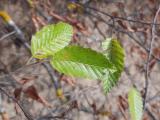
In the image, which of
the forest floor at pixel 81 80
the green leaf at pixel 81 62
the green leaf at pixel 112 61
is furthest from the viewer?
the forest floor at pixel 81 80

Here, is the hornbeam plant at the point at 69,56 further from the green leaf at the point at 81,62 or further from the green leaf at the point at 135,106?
the green leaf at the point at 135,106

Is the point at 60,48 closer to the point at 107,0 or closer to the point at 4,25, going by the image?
the point at 4,25

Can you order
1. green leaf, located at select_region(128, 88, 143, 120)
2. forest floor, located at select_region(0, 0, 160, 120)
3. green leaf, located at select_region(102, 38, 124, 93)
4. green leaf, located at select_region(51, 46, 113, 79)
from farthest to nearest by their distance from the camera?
forest floor, located at select_region(0, 0, 160, 120), green leaf, located at select_region(128, 88, 143, 120), green leaf, located at select_region(102, 38, 124, 93), green leaf, located at select_region(51, 46, 113, 79)

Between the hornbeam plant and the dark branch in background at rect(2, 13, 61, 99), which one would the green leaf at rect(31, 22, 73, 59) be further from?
the dark branch in background at rect(2, 13, 61, 99)

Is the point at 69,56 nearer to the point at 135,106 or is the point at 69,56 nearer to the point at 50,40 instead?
the point at 50,40

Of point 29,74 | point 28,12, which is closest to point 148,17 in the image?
point 28,12

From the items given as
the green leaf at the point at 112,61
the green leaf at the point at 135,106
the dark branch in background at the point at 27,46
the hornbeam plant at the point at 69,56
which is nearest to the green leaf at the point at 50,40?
the hornbeam plant at the point at 69,56

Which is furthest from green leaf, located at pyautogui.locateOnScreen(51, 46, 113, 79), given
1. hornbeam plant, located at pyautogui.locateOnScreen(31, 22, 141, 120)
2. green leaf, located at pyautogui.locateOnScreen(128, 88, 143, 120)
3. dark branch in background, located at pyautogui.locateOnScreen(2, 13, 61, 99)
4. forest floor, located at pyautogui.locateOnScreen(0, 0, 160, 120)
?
dark branch in background, located at pyautogui.locateOnScreen(2, 13, 61, 99)

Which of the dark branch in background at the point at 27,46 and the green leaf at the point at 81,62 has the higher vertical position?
the green leaf at the point at 81,62
